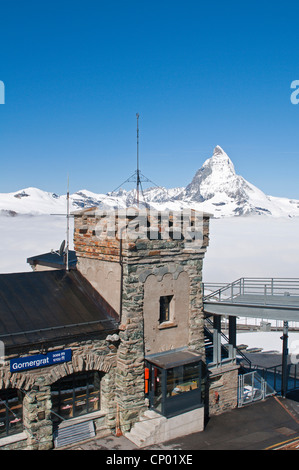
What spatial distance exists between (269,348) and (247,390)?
54.6ft

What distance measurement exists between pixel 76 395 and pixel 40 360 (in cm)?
246

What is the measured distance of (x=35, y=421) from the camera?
1329cm

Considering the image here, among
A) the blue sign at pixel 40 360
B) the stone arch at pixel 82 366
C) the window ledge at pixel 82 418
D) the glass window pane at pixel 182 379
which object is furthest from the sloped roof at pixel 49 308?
the window ledge at pixel 82 418

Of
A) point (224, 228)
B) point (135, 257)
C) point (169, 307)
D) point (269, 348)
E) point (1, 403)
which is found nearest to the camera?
point (1, 403)

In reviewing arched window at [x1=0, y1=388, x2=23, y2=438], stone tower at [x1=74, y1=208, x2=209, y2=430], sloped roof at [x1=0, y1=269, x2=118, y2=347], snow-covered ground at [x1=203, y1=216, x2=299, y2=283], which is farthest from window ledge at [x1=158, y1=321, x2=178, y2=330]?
snow-covered ground at [x1=203, y1=216, x2=299, y2=283]

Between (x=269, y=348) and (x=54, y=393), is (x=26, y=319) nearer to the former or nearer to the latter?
(x=54, y=393)

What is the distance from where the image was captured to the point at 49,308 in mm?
14914

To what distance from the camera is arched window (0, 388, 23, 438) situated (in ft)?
43.0

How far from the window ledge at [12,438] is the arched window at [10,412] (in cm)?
10

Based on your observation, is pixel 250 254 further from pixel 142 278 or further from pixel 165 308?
pixel 142 278

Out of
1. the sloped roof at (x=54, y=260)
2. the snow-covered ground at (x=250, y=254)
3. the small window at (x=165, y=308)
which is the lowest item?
the snow-covered ground at (x=250, y=254)

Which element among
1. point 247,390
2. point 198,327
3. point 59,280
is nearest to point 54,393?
point 59,280

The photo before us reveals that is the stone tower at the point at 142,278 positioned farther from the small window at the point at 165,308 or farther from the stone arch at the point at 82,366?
the stone arch at the point at 82,366

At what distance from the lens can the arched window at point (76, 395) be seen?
1425 centimetres
